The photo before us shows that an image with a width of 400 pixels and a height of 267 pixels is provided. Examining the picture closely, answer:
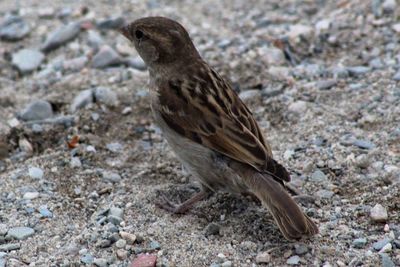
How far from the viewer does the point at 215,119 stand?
20.3ft

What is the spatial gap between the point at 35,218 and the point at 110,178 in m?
0.83

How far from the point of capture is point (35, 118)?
764 cm

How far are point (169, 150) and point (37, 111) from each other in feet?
4.46

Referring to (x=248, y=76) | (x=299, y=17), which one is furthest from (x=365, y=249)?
(x=299, y=17)

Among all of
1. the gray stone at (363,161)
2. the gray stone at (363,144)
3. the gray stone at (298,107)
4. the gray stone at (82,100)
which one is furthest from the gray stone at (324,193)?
the gray stone at (82,100)

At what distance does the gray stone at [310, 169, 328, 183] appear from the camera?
646 cm

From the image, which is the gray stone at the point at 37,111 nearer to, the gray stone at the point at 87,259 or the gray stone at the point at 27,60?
the gray stone at the point at 27,60

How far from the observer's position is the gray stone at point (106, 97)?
307 inches

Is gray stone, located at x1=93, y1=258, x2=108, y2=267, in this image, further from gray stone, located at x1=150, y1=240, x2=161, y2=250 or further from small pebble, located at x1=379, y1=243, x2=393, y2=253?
small pebble, located at x1=379, y1=243, x2=393, y2=253

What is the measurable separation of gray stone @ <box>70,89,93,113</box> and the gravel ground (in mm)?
21

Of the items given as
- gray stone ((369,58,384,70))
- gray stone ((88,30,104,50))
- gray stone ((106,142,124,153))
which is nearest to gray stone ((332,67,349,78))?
gray stone ((369,58,384,70))

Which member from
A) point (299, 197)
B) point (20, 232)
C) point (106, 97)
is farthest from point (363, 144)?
point (20, 232)

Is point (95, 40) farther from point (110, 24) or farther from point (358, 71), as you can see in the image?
point (358, 71)

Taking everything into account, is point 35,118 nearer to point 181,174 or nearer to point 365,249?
point 181,174
